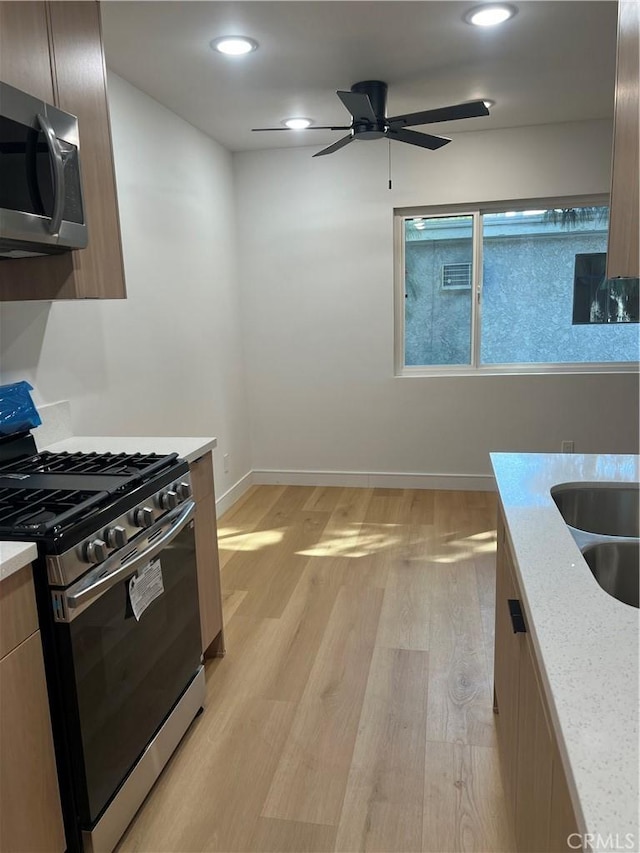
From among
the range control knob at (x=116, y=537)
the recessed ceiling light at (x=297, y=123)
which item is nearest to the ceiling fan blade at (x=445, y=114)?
the recessed ceiling light at (x=297, y=123)

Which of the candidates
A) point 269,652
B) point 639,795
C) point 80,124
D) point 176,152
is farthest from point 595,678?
point 176,152

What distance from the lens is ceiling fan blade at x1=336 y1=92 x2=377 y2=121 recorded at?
2709 millimetres

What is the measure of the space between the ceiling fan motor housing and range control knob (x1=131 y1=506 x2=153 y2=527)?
244cm

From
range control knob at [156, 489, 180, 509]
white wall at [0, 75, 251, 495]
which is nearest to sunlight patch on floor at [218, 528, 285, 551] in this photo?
white wall at [0, 75, 251, 495]

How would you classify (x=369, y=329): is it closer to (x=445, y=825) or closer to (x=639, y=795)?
(x=445, y=825)

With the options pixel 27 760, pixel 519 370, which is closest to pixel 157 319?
pixel 27 760

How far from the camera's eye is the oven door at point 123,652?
1457mm

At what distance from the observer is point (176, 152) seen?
3.62 meters

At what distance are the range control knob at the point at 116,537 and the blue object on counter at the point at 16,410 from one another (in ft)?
2.62

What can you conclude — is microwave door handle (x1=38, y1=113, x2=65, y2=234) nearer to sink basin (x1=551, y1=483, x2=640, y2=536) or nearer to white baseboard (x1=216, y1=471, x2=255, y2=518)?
sink basin (x1=551, y1=483, x2=640, y2=536)

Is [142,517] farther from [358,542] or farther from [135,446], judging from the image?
[358,542]

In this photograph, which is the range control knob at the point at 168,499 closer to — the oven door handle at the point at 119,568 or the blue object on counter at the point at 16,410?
the oven door handle at the point at 119,568

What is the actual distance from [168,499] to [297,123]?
2.99 metres

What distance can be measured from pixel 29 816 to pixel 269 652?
1.32 metres
